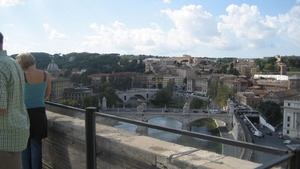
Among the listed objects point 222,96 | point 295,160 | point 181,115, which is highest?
point 295,160

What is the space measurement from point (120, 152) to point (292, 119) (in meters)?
20.5

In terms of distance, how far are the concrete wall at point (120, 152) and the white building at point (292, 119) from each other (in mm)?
20205

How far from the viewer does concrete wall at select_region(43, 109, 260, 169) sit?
140cm

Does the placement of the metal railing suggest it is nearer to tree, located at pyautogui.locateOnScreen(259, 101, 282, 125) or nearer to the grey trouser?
the grey trouser

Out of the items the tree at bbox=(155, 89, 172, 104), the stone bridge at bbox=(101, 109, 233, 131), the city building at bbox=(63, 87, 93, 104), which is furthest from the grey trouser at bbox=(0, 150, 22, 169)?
the tree at bbox=(155, 89, 172, 104)

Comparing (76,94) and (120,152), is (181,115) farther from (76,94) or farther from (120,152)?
(120,152)

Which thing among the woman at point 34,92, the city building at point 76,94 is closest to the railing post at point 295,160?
the woman at point 34,92

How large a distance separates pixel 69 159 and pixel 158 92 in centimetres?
3357

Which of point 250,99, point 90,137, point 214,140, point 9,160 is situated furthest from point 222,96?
point 9,160

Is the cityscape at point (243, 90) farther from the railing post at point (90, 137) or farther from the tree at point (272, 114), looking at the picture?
the railing post at point (90, 137)

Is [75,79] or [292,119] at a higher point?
[75,79]

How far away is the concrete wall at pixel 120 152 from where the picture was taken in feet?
4.60

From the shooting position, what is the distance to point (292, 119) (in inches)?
787

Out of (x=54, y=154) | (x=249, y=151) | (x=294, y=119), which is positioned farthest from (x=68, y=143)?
(x=294, y=119)
